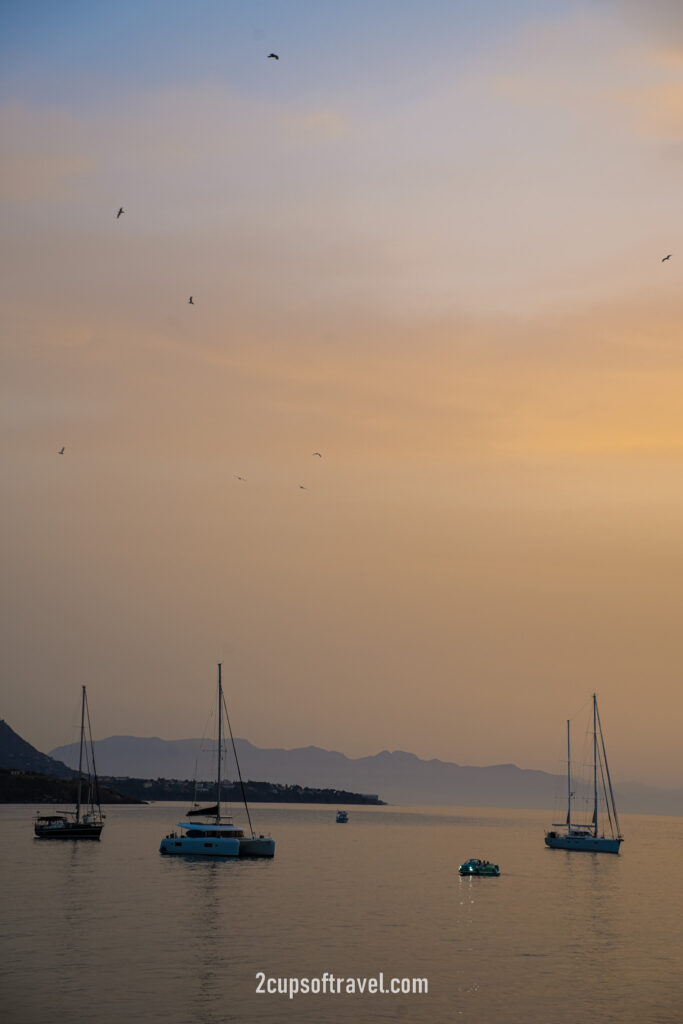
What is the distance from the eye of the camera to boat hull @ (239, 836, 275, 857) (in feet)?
470

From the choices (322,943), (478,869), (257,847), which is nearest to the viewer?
(322,943)

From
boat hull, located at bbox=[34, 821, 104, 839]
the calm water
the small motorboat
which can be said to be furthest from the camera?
boat hull, located at bbox=[34, 821, 104, 839]

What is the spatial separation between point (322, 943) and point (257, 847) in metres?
71.0

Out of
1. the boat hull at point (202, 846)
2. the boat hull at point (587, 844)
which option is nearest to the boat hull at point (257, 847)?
the boat hull at point (202, 846)

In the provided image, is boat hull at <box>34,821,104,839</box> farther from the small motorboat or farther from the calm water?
the small motorboat

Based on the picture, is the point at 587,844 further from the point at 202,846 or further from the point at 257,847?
the point at 202,846

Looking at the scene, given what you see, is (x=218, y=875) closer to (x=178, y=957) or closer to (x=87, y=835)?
(x=87, y=835)

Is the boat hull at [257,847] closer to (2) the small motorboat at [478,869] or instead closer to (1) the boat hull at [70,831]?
(2) the small motorboat at [478,869]

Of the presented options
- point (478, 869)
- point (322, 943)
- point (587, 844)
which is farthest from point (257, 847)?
point (322, 943)

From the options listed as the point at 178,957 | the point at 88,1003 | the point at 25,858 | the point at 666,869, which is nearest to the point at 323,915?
the point at 178,957

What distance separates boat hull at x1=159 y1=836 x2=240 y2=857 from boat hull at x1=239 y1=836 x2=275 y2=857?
4.15 m

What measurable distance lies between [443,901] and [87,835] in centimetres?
7186

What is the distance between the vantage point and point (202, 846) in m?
139

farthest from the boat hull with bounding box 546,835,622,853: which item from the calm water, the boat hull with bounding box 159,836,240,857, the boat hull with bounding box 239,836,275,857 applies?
the boat hull with bounding box 159,836,240,857
